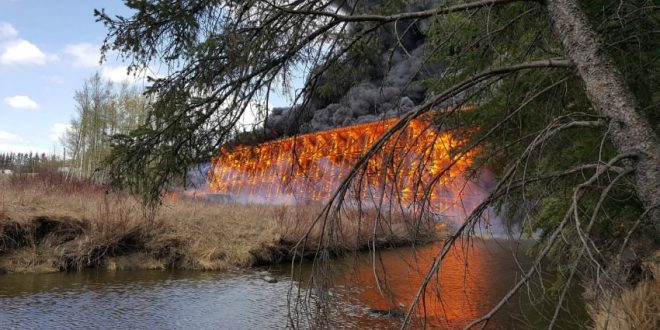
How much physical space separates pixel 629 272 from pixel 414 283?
4.37 m

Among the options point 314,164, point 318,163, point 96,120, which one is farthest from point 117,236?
point 96,120

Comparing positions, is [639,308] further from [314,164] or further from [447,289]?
[314,164]

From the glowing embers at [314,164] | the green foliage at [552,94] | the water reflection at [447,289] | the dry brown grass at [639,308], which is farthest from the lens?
the water reflection at [447,289]

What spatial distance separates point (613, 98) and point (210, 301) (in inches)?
233

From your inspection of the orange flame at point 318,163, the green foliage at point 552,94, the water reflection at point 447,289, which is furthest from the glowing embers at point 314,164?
the water reflection at point 447,289

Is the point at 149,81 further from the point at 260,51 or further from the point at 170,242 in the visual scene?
the point at 170,242

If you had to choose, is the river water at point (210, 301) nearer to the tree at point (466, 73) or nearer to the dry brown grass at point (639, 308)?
the dry brown grass at point (639, 308)

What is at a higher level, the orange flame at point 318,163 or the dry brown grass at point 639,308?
the orange flame at point 318,163

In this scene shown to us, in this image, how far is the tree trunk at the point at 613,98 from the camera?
2689 mm

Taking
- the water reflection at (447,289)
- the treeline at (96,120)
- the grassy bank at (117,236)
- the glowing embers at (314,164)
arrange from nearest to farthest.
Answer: the glowing embers at (314,164)
the water reflection at (447,289)
the grassy bank at (117,236)
the treeline at (96,120)

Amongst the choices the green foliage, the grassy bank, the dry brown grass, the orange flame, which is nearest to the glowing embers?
the orange flame

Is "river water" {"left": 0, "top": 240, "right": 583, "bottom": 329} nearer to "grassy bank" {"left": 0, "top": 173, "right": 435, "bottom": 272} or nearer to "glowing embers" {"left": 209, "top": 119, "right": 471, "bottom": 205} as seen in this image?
"grassy bank" {"left": 0, "top": 173, "right": 435, "bottom": 272}

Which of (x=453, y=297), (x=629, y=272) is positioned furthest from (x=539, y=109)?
A: (x=453, y=297)

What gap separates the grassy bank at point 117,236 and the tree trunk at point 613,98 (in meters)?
5.31
